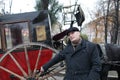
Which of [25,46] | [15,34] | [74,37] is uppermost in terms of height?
[74,37]

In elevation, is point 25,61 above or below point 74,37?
below

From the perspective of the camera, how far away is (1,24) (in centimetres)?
1030

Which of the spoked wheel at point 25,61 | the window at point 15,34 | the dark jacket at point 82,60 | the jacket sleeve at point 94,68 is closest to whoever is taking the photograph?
the jacket sleeve at point 94,68

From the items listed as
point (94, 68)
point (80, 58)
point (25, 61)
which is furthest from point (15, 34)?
point (94, 68)

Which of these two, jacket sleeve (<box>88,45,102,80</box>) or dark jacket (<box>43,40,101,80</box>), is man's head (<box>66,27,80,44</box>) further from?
jacket sleeve (<box>88,45,102,80</box>)

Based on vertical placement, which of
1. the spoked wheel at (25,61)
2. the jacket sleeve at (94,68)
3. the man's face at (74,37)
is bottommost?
the spoked wheel at (25,61)

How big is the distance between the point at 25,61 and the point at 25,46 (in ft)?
1.75

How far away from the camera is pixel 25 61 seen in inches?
391

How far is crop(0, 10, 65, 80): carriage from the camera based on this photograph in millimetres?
9625

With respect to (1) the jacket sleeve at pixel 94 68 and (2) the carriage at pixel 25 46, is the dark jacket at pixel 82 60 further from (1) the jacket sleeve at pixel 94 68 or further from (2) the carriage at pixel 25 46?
(2) the carriage at pixel 25 46

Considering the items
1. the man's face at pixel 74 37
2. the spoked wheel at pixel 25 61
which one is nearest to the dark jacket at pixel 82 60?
the man's face at pixel 74 37

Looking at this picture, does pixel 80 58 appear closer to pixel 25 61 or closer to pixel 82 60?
pixel 82 60

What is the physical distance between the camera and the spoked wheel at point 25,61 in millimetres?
9592

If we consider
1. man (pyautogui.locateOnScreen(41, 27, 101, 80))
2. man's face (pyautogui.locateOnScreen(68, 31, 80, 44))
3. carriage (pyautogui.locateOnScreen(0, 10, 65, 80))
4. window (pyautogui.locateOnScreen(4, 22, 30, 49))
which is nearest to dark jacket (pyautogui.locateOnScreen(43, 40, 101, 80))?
man (pyautogui.locateOnScreen(41, 27, 101, 80))
